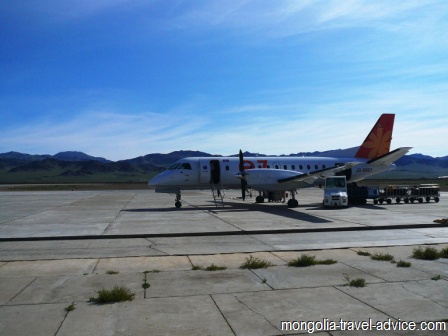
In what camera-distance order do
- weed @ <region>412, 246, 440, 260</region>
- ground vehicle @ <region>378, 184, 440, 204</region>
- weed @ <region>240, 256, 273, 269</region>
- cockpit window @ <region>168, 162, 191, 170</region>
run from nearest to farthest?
weed @ <region>240, 256, 273, 269</region>, weed @ <region>412, 246, 440, 260</region>, cockpit window @ <region>168, 162, 191, 170</region>, ground vehicle @ <region>378, 184, 440, 204</region>

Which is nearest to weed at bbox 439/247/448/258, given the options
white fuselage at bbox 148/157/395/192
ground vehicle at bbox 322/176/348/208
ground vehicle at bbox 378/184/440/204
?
ground vehicle at bbox 322/176/348/208

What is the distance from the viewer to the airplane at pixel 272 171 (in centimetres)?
2675

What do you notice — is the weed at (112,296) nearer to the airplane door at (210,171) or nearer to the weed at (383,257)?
the weed at (383,257)

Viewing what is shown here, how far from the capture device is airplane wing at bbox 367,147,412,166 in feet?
90.2

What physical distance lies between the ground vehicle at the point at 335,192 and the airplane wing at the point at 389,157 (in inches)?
173

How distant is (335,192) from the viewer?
88.5ft

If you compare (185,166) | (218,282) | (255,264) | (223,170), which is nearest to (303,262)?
(255,264)

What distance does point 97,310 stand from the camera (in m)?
6.64

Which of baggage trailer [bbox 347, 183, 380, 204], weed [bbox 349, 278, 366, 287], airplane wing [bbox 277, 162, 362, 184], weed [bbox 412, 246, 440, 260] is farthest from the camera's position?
baggage trailer [bbox 347, 183, 380, 204]

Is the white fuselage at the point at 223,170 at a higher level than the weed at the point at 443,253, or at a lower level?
higher

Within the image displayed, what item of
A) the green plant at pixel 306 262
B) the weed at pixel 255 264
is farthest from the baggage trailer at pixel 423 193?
the weed at pixel 255 264

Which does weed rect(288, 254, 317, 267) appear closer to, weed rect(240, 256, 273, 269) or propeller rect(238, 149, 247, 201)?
weed rect(240, 256, 273, 269)

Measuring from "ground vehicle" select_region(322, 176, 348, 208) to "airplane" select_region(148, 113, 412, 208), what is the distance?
1.82ft

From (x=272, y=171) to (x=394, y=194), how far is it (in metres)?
11.0
